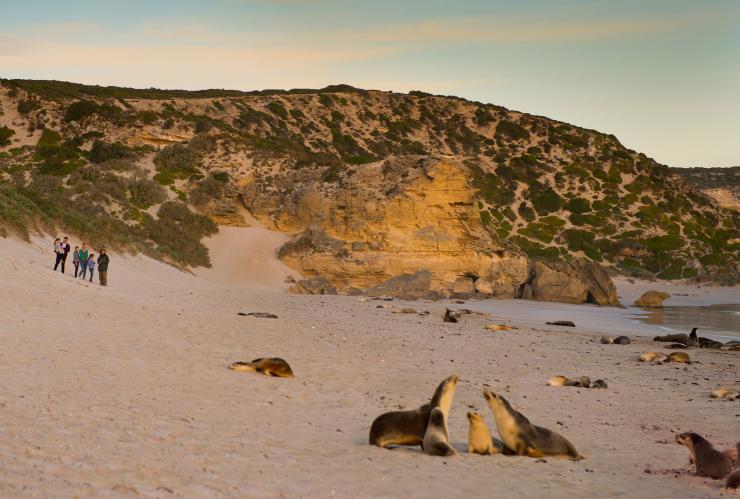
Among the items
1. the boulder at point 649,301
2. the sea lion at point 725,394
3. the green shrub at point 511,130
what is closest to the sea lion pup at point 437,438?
the sea lion at point 725,394

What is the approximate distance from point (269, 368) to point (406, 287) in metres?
20.6

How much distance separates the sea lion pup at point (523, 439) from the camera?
25.6ft

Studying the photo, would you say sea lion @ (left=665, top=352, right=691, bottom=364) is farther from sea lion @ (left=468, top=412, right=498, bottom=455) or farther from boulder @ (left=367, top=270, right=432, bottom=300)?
boulder @ (left=367, top=270, right=432, bottom=300)

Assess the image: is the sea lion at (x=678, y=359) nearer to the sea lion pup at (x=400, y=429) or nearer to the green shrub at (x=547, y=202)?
the sea lion pup at (x=400, y=429)

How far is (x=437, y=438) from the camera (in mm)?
7652

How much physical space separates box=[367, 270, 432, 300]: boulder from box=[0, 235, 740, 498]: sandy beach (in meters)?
11.6

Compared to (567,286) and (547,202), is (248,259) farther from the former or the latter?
(547,202)

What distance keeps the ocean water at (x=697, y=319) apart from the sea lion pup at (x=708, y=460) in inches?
649

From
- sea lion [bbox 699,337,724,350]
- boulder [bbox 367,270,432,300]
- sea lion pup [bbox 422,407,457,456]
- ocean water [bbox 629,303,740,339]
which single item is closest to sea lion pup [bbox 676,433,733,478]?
sea lion pup [bbox 422,407,457,456]

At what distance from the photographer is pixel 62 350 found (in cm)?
1046

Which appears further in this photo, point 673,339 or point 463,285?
point 463,285

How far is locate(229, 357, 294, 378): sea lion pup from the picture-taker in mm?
10945

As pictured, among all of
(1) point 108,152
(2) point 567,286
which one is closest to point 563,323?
(2) point 567,286

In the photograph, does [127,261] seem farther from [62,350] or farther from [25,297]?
[62,350]
